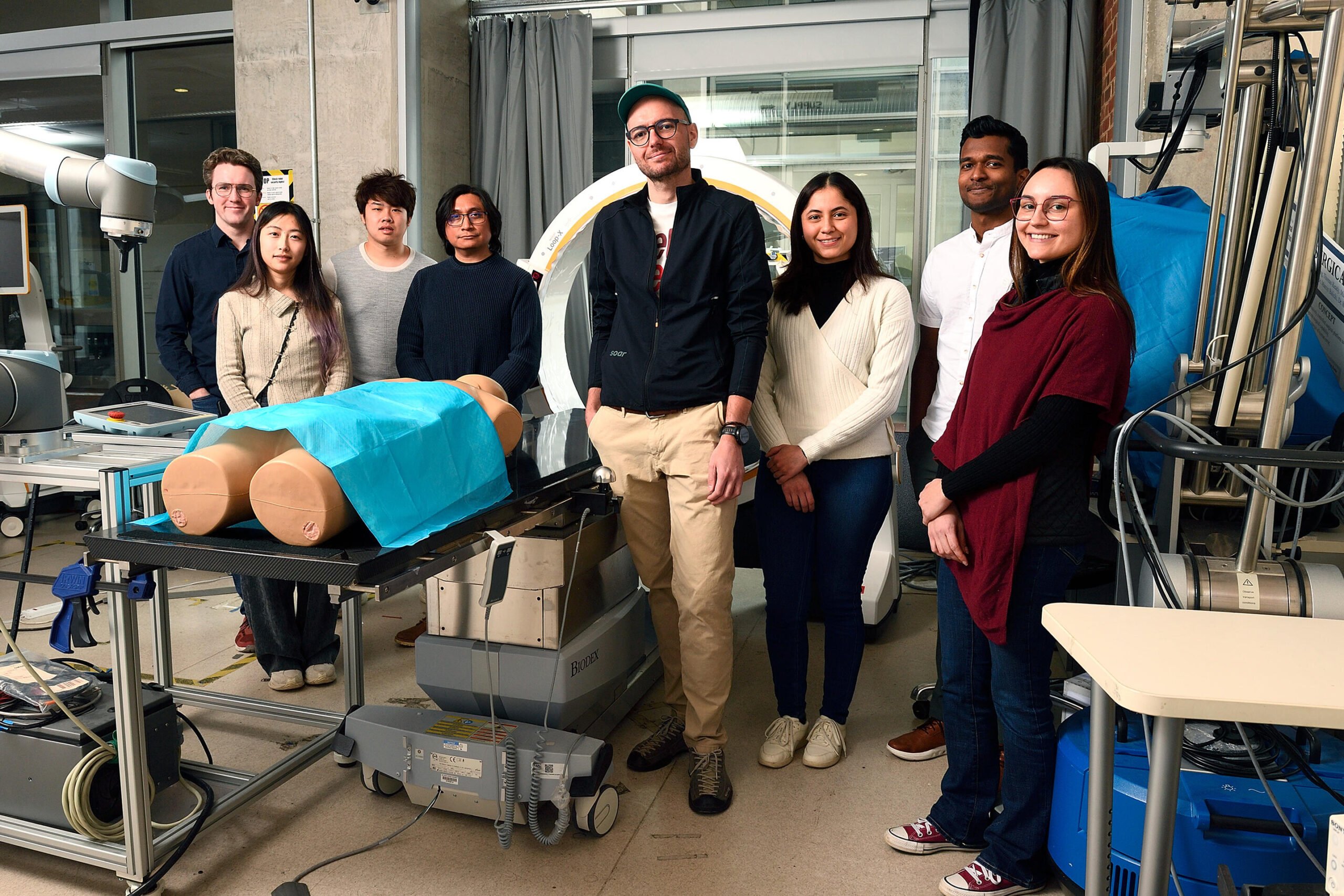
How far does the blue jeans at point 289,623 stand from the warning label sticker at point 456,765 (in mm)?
873

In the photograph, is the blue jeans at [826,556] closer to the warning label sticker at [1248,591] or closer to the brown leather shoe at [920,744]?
the brown leather shoe at [920,744]

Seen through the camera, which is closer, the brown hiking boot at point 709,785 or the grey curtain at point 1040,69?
the brown hiking boot at point 709,785

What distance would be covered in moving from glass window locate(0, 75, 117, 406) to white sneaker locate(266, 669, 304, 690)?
12.2 ft

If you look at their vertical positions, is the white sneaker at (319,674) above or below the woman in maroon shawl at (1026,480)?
below

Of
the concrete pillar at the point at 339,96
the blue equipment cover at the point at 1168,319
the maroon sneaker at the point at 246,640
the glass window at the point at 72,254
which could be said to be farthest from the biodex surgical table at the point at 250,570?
the glass window at the point at 72,254

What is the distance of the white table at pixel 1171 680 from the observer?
1002mm

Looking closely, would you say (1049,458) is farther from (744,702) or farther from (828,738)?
(744,702)

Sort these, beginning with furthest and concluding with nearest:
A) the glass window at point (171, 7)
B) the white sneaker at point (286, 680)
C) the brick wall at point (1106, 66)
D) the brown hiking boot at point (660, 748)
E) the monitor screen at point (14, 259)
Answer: the glass window at point (171, 7) → the brick wall at point (1106, 66) → the monitor screen at point (14, 259) → the white sneaker at point (286, 680) → the brown hiking boot at point (660, 748)

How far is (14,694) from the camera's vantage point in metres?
1.89

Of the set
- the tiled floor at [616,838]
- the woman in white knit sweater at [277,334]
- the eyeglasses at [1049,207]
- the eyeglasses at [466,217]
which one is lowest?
the tiled floor at [616,838]

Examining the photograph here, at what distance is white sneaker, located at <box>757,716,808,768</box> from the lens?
2287 millimetres

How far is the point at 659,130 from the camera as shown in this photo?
1992 mm

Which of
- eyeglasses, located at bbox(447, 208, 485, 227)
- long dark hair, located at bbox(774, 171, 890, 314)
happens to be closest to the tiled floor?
long dark hair, located at bbox(774, 171, 890, 314)

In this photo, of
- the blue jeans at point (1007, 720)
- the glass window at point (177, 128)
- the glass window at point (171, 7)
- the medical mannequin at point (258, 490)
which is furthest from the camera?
the glass window at point (177, 128)
